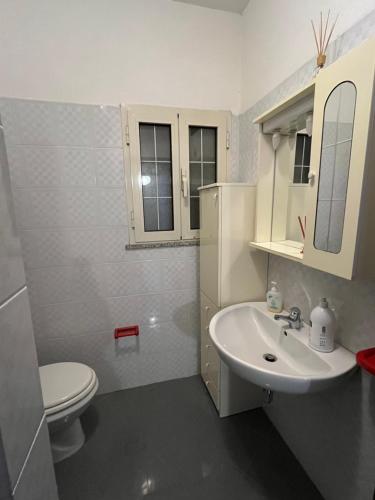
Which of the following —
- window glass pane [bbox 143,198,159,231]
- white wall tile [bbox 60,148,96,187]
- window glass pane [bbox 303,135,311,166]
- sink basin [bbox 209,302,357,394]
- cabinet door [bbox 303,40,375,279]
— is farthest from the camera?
window glass pane [bbox 143,198,159,231]

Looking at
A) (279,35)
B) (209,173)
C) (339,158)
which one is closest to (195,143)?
(209,173)

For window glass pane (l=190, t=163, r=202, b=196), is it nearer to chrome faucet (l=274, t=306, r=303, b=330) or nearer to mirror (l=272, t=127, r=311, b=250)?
mirror (l=272, t=127, r=311, b=250)

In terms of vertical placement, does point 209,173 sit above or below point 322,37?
below

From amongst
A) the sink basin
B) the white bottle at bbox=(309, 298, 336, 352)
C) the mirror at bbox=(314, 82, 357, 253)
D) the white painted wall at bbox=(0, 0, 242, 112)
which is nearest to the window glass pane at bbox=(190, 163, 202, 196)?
the white painted wall at bbox=(0, 0, 242, 112)

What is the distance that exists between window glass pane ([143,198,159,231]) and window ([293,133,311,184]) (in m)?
0.91

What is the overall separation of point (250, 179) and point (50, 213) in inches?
51.1

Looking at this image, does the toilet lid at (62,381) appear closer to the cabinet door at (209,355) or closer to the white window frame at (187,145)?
the cabinet door at (209,355)

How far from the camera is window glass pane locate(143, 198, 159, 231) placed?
1.72m

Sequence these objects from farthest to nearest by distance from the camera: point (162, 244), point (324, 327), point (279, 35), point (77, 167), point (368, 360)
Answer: point (162, 244), point (77, 167), point (279, 35), point (324, 327), point (368, 360)

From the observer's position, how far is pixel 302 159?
123cm

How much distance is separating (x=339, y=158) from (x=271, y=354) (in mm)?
942

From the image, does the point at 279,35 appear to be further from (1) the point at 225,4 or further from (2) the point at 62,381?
(2) the point at 62,381

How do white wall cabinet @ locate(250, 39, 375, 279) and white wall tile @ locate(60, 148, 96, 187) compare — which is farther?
white wall tile @ locate(60, 148, 96, 187)

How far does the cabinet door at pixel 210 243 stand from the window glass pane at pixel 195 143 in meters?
0.31
